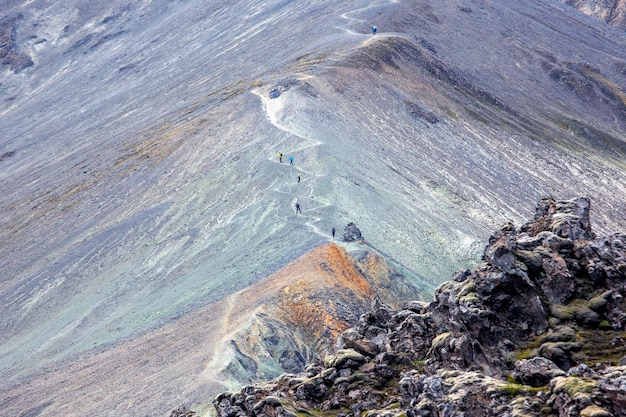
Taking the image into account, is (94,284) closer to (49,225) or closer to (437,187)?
(49,225)

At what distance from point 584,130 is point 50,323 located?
70.8 meters

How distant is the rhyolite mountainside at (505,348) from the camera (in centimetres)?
1664

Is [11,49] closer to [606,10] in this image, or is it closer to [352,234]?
[606,10]

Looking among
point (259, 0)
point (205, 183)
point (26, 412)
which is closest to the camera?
point (26, 412)

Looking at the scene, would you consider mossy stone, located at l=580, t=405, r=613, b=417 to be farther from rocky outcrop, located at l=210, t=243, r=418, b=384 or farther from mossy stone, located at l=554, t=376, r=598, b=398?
rocky outcrop, located at l=210, t=243, r=418, b=384

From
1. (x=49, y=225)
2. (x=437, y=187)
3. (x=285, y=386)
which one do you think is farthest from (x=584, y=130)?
(x=285, y=386)

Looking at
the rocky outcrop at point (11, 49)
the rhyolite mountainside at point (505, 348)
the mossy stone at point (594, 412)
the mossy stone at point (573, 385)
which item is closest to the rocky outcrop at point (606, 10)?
the rocky outcrop at point (11, 49)

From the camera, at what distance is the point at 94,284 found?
197 ft

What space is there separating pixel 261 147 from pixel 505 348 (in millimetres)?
54794

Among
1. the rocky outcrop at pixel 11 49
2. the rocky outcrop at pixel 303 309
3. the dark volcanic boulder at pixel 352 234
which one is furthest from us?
the rocky outcrop at pixel 11 49

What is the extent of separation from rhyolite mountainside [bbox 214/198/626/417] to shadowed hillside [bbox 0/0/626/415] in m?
20.4

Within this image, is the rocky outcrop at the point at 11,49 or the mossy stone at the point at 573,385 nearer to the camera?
the mossy stone at the point at 573,385

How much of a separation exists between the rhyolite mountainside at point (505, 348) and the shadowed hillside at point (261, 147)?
20408mm

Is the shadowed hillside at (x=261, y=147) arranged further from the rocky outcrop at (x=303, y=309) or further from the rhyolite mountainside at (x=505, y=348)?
the rhyolite mountainside at (x=505, y=348)
